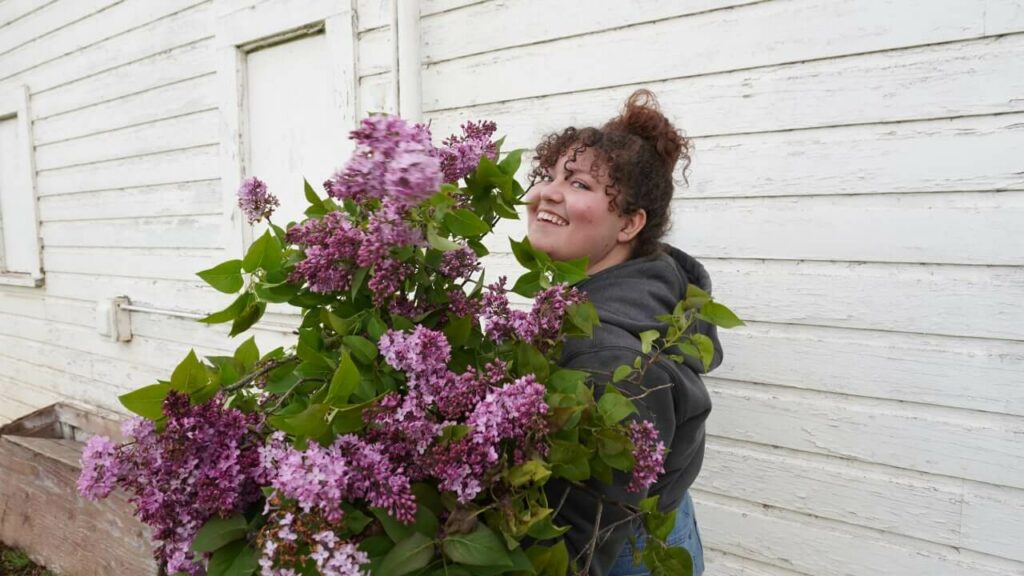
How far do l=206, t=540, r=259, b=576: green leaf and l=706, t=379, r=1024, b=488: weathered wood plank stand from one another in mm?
1544

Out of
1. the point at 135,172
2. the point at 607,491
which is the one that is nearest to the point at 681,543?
the point at 607,491

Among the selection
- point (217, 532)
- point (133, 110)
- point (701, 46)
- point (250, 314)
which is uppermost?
point (133, 110)

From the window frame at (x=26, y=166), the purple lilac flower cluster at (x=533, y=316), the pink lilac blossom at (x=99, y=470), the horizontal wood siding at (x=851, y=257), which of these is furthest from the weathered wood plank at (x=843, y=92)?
the window frame at (x=26, y=166)

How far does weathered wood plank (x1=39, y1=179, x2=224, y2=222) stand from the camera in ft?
11.9

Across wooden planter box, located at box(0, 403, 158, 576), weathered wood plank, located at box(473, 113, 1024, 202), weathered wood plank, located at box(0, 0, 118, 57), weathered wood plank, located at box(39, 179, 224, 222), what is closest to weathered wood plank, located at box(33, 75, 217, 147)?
weathered wood plank, located at box(39, 179, 224, 222)

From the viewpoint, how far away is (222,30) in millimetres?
3385

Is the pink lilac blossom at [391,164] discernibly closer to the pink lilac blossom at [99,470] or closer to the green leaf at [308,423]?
the green leaf at [308,423]

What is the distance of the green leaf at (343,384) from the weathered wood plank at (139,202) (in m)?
3.05

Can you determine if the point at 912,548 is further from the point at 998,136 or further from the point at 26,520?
the point at 26,520

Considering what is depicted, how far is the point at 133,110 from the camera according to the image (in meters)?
4.03

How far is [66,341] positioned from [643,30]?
4.48 metres

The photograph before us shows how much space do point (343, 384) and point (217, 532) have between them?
0.22 metres

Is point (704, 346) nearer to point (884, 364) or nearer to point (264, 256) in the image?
point (264, 256)

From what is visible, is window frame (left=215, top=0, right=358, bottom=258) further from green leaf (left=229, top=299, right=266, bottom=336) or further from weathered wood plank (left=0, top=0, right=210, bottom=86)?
green leaf (left=229, top=299, right=266, bottom=336)
